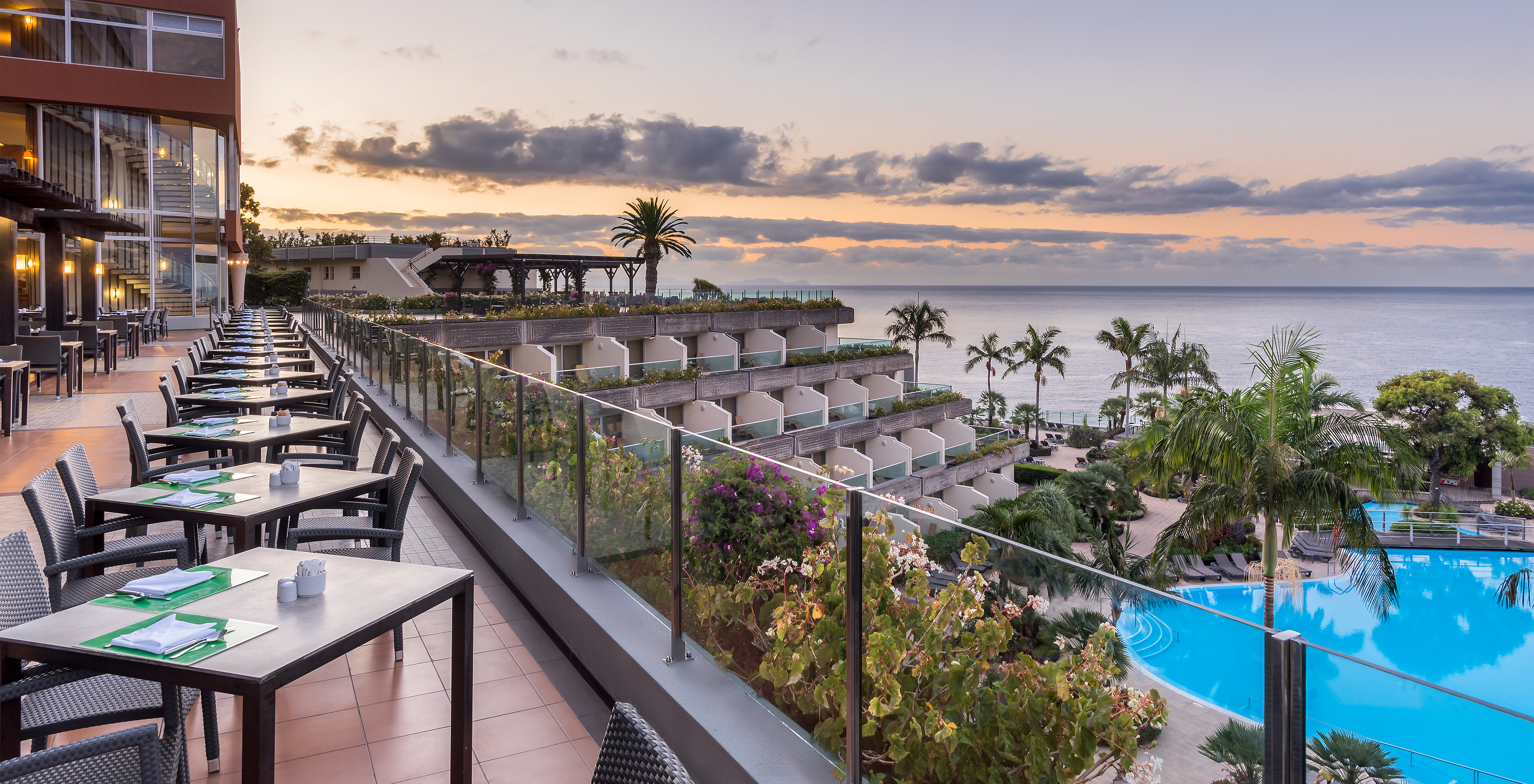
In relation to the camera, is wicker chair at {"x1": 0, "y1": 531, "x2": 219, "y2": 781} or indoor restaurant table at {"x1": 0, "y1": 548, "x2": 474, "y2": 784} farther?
wicker chair at {"x1": 0, "y1": 531, "x2": 219, "y2": 781}

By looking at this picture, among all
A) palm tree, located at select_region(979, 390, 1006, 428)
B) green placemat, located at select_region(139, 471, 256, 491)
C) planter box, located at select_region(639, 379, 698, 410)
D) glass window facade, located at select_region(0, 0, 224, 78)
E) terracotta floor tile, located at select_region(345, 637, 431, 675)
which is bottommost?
palm tree, located at select_region(979, 390, 1006, 428)

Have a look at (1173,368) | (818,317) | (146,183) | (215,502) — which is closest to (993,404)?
(1173,368)

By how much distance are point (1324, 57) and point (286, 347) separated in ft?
331

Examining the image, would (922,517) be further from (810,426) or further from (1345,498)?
(810,426)

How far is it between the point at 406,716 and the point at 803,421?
31.4 metres

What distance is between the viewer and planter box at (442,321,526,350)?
30047 mm

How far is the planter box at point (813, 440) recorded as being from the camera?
34656mm

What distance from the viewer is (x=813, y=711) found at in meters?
2.64

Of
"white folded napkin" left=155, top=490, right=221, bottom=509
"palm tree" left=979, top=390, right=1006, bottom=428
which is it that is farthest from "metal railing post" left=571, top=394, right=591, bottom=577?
"palm tree" left=979, top=390, right=1006, bottom=428

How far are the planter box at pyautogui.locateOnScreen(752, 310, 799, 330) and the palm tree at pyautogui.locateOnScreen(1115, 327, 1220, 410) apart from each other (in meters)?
20.7

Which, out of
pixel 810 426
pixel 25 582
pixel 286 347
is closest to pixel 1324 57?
pixel 810 426

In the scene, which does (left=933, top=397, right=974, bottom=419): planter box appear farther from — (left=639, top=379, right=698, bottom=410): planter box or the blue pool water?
the blue pool water

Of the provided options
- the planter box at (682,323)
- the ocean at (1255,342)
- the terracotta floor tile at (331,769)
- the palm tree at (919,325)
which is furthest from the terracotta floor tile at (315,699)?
the ocean at (1255,342)

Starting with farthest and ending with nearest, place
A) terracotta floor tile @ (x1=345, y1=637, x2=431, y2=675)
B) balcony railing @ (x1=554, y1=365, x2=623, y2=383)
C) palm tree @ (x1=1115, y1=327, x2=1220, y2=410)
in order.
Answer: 1. palm tree @ (x1=1115, y1=327, x2=1220, y2=410)
2. balcony railing @ (x1=554, y1=365, x2=623, y2=383)
3. terracotta floor tile @ (x1=345, y1=637, x2=431, y2=675)
